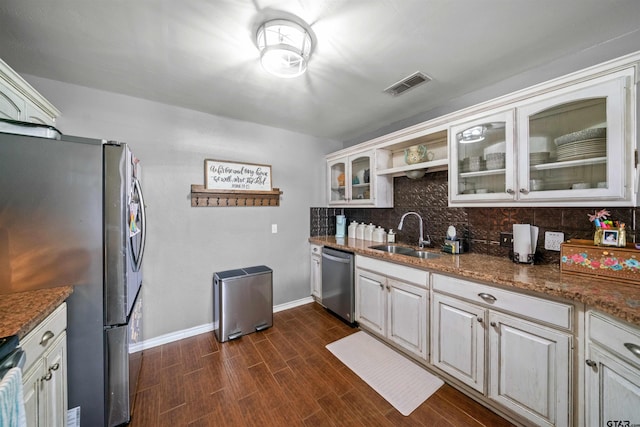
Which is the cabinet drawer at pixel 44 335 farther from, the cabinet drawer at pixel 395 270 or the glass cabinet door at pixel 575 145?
the glass cabinet door at pixel 575 145

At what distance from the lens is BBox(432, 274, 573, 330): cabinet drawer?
121cm

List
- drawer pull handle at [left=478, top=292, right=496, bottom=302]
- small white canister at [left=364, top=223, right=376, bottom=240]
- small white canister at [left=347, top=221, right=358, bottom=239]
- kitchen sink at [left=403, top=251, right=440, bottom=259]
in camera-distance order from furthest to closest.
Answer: small white canister at [left=347, top=221, right=358, bottom=239], small white canister at [left=364, top=223, right=376, bottom=240], kitchen sink at [left=403, top=251, right=440, bottom=259], drawer pull handle at [left=478, top=292, right=496, bottom=302]

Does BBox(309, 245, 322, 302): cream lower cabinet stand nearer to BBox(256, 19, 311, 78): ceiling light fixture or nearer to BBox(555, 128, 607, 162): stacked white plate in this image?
BBox(256, 19, 311, 78): ceiling light fixture

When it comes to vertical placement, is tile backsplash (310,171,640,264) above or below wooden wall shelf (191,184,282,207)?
below

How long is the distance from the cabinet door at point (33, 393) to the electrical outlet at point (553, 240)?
2877 millimetres

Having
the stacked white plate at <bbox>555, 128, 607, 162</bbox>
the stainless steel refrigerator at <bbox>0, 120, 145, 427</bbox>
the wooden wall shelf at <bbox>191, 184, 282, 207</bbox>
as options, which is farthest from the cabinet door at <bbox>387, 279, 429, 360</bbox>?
the stainless steel refrigerator at <bbox>0, 120, 145, 427</bbox>

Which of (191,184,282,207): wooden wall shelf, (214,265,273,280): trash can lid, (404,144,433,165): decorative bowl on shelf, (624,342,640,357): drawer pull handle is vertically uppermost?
(404,144,433,165): decorative bowl on shelf

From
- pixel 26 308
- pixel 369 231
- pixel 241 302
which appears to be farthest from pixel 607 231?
pixel 26 308

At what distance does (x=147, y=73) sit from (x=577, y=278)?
10.3ft

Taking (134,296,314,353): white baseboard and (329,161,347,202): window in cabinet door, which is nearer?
(134,296,314,353): white baseboard

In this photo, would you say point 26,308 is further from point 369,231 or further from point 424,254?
point 369,231

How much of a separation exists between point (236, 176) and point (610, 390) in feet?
9.94

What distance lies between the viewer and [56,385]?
1.07 meters

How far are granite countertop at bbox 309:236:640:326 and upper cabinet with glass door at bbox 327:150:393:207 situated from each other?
91 cm
